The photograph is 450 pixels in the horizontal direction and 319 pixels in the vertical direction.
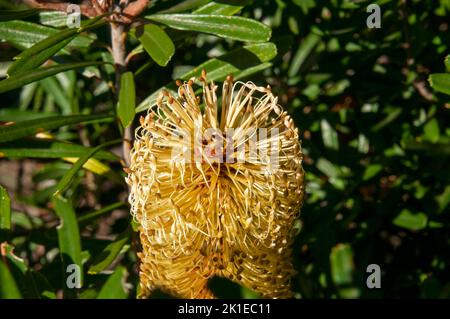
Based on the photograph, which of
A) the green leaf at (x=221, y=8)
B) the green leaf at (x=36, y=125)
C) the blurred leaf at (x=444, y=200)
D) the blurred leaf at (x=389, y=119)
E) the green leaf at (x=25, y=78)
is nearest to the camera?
the green leaf at (x=25, y=78)

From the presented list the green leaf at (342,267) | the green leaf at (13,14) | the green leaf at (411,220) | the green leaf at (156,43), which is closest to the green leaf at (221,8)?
the green leaf at (156,43)

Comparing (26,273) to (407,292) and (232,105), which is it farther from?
(407,292)

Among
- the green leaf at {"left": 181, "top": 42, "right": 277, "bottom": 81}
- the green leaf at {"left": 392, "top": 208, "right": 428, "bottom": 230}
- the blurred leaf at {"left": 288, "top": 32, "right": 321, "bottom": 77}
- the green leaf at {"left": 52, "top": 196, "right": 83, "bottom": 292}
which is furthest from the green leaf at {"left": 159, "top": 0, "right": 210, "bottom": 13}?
the green leaf at {"left": 392, "top": 208, "right": 428, "bottom": 230}

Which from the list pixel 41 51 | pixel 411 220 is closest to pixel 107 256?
pixel 41 51

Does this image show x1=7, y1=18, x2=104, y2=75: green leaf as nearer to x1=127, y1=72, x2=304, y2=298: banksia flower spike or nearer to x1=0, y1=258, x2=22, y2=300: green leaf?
x1=127, y1=72, x2=304, y2=298: banksia flower spike

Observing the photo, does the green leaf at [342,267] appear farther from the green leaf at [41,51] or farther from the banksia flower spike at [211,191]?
the green leaf at [41,51]

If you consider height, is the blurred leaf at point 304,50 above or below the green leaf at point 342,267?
above
